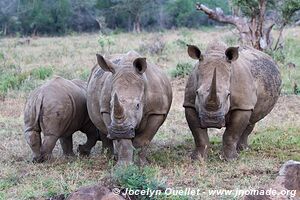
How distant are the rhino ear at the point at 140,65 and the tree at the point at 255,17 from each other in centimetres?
855

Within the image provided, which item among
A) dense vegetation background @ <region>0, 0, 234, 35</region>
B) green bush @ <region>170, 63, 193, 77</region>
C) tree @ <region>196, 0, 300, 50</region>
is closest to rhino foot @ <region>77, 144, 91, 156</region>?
green bush @ <region>170, 63, 193, 77</region>

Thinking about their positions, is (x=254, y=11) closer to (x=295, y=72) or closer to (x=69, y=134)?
(x=295, y=72)

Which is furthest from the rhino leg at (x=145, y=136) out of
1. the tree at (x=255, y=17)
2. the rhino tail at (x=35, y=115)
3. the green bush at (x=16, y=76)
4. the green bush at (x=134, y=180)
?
the tree at (x=255, y=17)

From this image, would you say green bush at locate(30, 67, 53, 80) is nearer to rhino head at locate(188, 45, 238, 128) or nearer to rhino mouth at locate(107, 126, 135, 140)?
rhino head at locate(188, 45, 238, 128)

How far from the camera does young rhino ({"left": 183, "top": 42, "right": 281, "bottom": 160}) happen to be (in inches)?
264

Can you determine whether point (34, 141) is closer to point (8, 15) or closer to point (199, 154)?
point (199, 154)

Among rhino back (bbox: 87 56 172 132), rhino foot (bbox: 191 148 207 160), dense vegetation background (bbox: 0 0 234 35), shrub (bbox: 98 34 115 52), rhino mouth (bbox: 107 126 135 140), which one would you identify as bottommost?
dense vegetation background (bbox: 0 0 234 35)

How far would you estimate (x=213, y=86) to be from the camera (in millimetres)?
6492

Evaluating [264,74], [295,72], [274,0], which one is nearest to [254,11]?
[274,0]

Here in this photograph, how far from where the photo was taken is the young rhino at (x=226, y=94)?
671cm

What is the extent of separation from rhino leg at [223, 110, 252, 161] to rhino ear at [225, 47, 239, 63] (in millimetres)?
595

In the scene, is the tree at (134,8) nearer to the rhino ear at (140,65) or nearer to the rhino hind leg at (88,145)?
the rhino hind leg at (88,145)

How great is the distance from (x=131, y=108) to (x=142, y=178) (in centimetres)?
116

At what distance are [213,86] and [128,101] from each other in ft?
2.82
